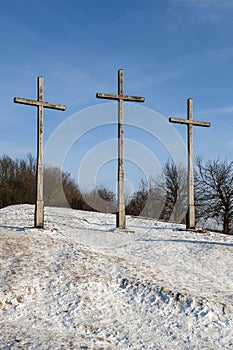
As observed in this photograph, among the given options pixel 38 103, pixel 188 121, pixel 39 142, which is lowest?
pixel 39 142

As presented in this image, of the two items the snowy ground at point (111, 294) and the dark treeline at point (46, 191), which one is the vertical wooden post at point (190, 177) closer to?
the snowy ground at point (111, 294)

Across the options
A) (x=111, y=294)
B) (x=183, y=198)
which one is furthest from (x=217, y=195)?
(x=111, y=294)

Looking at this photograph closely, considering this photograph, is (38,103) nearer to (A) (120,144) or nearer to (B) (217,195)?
(A) (120,144)

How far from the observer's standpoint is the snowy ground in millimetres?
8039

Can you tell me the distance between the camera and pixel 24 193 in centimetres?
4406

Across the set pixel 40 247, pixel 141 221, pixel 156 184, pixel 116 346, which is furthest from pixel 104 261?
pixel 156 184

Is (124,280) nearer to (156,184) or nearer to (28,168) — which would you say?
(156,184)

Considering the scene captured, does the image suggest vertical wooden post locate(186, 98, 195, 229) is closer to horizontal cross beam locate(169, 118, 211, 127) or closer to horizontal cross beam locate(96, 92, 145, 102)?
horizontal cross beam locate(169, 118, 211, 127)

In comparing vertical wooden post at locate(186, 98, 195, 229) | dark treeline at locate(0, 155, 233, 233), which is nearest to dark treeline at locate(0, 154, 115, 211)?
dark treeline at locate(0, 155, 233, 233)

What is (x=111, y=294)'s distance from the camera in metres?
10.0

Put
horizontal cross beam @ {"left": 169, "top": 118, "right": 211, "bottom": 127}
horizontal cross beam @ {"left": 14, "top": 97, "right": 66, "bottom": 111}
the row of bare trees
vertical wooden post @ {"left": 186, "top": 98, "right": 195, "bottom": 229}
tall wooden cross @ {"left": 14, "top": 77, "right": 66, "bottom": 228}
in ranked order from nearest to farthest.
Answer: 1. tall wooden cross @ {"left": 14, "top": 77, "right": 66, "bottom": 228}
2. horizontal cross beam @ {"left": 14, "top": 97, "right": 66, "bottom": 111}
3. vertical wooden post @ {"left": 186, "top": 98, "right": 195, "bottom": 229}
4. horizontal cross beam @ {"left": 169, "top": 118, "right": 211, "bottom": 127}
5. the row of bare trees

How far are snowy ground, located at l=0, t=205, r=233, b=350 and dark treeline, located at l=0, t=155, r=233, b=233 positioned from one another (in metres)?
17.0

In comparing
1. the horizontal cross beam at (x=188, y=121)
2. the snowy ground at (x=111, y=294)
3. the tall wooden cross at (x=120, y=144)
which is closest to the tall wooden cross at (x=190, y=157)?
the horizontal cross beam at (x=188, y=121)

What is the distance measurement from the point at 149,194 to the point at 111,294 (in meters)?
29.9
